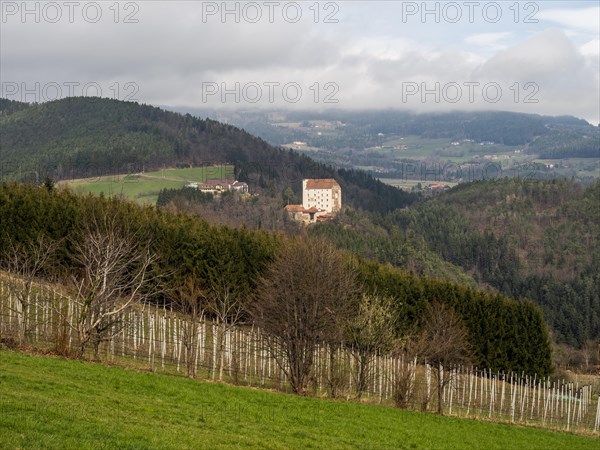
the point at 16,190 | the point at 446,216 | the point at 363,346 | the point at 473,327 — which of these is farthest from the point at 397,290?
the point at 446,216

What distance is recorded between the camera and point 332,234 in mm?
135000

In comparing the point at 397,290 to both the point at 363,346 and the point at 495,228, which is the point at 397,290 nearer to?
the point at 363,346

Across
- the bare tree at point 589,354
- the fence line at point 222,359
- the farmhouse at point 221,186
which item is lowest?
the bare tree at point 589,354

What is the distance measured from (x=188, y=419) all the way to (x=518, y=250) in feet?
561

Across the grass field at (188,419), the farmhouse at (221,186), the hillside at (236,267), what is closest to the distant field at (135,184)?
the farmhouse at (221,186)

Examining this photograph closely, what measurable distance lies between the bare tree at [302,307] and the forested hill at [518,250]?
279 ft

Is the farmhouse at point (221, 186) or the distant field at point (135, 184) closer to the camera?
the distant field at point (135, 184)

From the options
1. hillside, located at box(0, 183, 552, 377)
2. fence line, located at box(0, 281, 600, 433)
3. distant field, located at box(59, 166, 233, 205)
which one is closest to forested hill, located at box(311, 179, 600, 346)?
distant field, located at box(59, 166, 233, 205)

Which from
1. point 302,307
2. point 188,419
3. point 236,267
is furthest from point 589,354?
point 188,419

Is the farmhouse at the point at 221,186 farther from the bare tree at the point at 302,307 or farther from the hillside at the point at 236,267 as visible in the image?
the bare tree at the point at 302,307

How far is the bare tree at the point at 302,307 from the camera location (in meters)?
35.0

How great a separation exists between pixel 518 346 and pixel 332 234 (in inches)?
2783

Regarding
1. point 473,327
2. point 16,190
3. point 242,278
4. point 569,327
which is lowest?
point 569,327

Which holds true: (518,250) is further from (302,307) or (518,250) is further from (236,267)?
(302,307)
